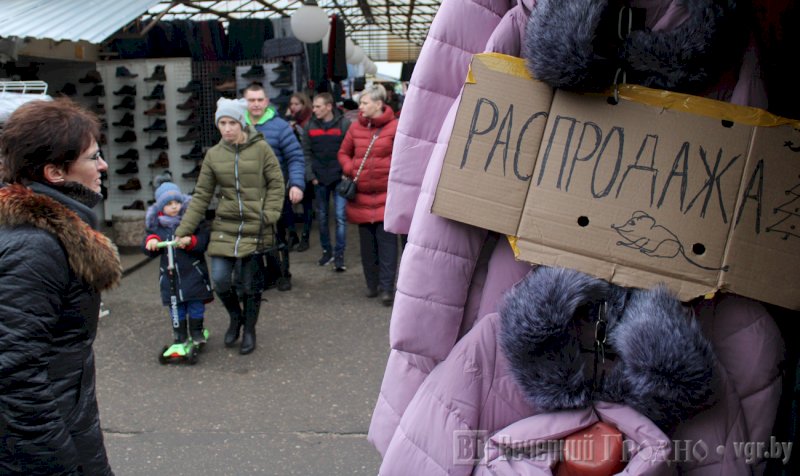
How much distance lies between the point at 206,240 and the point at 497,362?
11.4ft

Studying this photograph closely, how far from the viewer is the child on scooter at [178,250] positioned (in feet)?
15.5

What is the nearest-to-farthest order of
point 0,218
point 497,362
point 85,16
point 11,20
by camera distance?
point 497,362
point 0,218
point 11,20
point 85,16

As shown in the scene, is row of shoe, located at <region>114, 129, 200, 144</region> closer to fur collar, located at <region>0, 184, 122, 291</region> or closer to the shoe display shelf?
the shoe display shelf

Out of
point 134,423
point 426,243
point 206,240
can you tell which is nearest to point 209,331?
point 206,240

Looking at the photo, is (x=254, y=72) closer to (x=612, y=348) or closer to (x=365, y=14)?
(x=612, y=348)

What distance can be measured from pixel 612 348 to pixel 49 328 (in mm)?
1503

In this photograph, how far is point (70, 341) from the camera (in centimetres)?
215

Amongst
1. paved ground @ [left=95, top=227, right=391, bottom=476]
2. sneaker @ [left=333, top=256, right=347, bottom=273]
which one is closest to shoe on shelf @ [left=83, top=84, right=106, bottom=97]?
paved ground @ [left=95, top=227, right=391, bottom=476]

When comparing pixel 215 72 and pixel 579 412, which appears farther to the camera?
pixel 215 72

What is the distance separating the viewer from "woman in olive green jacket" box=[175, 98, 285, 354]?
187 inches

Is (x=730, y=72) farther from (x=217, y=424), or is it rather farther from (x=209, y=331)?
(x=209, y=331)

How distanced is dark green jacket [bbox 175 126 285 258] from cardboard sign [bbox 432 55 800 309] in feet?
10.8

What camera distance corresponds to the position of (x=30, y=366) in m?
1.96

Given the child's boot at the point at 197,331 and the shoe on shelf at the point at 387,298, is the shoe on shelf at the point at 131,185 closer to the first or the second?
the shoe on shelf at the point at 387,298
